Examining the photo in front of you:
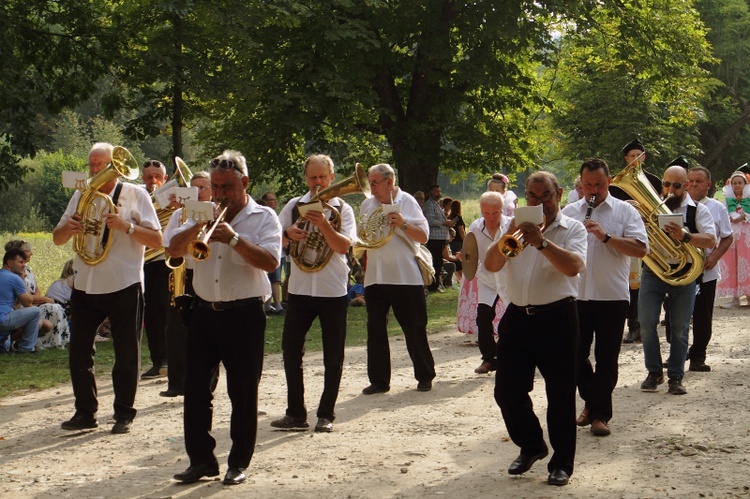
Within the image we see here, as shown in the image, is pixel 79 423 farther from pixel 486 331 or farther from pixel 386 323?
pixel 486 331

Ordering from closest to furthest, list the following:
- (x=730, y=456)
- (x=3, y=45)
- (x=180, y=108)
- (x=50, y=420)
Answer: (x=730, y=456), (x=50, y=420), (x=3, y=45), (x=180, y=108)

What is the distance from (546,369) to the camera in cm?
741

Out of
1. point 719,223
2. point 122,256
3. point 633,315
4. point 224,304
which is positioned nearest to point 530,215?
point 224,304

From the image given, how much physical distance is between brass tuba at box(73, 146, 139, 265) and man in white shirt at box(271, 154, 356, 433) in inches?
54.4

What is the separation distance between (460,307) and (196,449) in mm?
7622

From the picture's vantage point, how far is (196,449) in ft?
24.6

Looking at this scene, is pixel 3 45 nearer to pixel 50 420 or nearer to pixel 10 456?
pixel 50 420

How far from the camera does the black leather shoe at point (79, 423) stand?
9250mm

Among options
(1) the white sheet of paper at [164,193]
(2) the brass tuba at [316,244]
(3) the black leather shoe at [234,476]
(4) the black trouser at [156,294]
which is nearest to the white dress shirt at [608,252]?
(2) the brass tuba at [316,244]

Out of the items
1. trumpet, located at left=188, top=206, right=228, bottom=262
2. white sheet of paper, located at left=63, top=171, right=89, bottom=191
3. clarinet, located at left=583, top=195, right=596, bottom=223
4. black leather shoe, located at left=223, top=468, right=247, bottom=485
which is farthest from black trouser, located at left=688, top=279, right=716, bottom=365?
trumpet, located at left=188, top=206, right=228, bottom=262

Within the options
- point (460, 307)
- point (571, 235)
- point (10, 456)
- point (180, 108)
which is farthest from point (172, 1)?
point (571, 235)

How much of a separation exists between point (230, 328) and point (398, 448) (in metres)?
1.87

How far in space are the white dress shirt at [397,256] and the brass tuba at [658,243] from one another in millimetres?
1864

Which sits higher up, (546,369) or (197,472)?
(546,369)
